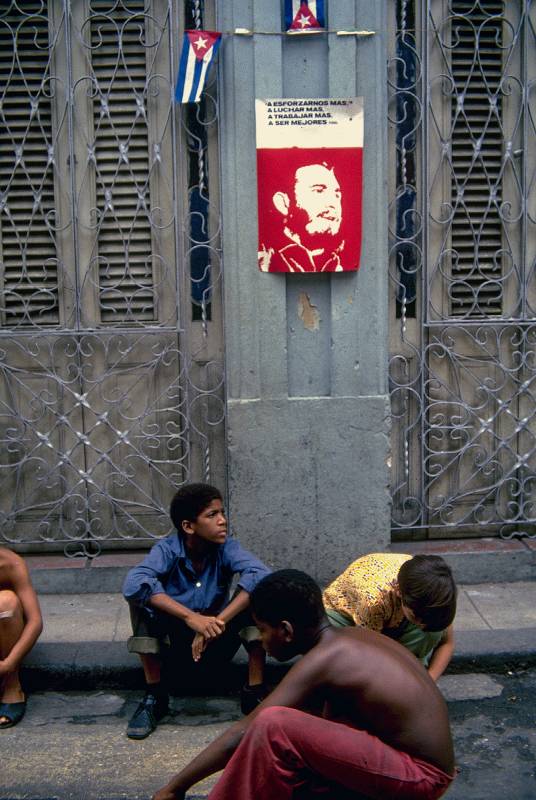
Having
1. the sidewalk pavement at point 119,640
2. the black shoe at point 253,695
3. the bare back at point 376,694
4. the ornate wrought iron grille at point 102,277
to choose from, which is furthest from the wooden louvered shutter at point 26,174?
the bare back at point 376,694

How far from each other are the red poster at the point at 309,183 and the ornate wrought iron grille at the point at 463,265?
0.40 meters

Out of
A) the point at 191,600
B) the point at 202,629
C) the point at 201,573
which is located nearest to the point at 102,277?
the point at 201,573

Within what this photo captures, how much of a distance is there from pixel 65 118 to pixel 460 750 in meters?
3.92

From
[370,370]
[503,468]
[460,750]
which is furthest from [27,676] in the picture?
[503,468]

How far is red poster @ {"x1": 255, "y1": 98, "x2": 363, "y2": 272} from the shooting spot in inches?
211

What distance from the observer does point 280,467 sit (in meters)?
5.57

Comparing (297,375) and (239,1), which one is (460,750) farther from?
(239,1)

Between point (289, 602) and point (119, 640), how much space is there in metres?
2.14

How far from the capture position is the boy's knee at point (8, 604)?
446 cm

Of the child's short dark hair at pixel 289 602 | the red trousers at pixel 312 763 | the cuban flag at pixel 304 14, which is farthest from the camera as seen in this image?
the cuban flag at pixel 304 14

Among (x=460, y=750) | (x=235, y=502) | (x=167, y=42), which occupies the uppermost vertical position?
(x=167, y=42)

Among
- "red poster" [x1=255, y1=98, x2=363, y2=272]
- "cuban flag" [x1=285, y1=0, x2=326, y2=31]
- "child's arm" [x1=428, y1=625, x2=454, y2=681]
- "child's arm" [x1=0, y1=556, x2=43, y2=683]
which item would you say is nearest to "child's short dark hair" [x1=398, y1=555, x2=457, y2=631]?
"child's arm" [x1=428, y1=625, x2=454, y2=681]

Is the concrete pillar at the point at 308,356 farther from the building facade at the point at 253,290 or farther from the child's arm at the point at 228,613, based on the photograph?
the child's arm at the point at 228,613

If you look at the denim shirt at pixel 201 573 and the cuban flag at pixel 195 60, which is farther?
the cuban flag at pixel 195 60
